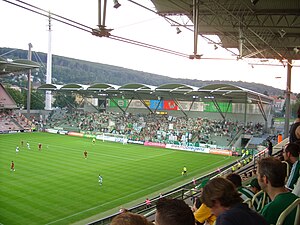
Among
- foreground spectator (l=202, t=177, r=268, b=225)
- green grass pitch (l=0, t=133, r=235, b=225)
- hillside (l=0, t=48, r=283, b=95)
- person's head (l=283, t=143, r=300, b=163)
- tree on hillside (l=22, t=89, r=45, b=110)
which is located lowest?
green grass pitch (l=0, t=133, r=235, b=225)

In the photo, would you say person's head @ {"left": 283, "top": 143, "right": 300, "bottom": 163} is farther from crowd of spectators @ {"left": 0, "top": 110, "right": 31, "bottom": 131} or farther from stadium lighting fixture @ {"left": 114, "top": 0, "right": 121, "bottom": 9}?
crowd of spectators @ {"left": 0, "top": 110, "right": 31, "bottom": 131}

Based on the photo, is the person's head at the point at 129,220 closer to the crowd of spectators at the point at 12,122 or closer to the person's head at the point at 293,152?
the person's head at the point at 293,152

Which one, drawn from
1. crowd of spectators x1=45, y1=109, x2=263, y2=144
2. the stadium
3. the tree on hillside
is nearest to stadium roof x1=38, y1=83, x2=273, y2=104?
the stadium

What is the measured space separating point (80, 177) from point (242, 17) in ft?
53.6

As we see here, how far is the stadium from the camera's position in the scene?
16309 millimetres

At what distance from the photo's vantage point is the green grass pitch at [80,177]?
17.1 meters

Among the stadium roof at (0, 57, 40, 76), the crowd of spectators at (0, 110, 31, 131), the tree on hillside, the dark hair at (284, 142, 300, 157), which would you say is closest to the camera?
the dark hair at (284, 142, 300, 157)

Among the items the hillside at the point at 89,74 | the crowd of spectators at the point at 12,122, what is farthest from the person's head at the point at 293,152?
the hillside at the point at 89,74

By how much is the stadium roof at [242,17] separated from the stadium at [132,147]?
0.24 m

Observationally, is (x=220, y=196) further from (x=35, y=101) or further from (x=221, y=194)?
(x=35, y=101)

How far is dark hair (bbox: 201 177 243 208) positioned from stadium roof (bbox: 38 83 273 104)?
39.7 meters

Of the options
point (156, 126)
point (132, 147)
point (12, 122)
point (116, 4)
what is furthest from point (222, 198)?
point (12, 122)

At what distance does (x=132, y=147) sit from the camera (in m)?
41.4

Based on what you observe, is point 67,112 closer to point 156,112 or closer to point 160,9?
point 156,112
